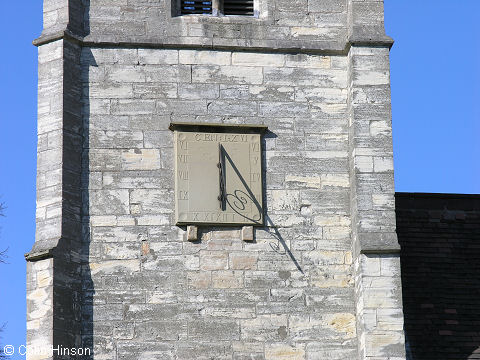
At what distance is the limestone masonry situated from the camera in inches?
679

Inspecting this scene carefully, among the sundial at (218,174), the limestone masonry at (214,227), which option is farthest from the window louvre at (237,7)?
the sundial at (218,174)

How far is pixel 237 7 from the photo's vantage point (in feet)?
61.9

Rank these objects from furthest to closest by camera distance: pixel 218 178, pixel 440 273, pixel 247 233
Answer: pixel 440 273 → pixel 218 178 → pixel 247 233

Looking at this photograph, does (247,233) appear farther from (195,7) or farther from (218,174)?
(195,7)

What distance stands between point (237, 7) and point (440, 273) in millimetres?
4555

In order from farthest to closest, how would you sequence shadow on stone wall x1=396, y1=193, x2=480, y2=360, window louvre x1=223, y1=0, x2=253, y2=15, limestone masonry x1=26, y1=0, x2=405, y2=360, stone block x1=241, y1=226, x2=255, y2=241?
window louvre x1=223, y1=0, x2=253, y2=15 < shadow on stone wall x1=396, y1=193, x2=480, y2=360 < stone block x1=241, y1=226, x2=255, y2=241 < limestone masonry x1=26, y1=0, x2=405, y2=360

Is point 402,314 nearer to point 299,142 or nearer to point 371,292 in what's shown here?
point 371,292

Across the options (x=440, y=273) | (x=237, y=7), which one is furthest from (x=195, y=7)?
(x=440, y=273)

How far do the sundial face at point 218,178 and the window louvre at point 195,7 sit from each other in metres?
1.79

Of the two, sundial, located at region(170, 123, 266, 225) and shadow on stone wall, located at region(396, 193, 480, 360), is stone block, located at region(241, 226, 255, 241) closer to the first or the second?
sundial, located at region(170, 123, 266, 225)

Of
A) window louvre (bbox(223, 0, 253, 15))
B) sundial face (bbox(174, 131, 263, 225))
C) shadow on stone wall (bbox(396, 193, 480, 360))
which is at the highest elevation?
window louvre (bbox(223, 0, 253, 15))

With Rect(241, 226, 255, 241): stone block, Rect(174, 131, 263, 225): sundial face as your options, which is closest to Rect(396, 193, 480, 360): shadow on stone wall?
Rect(241, 226, 255, 241): stone block

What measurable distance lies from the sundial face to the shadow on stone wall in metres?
2.73

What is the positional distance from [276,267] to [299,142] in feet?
5.48
